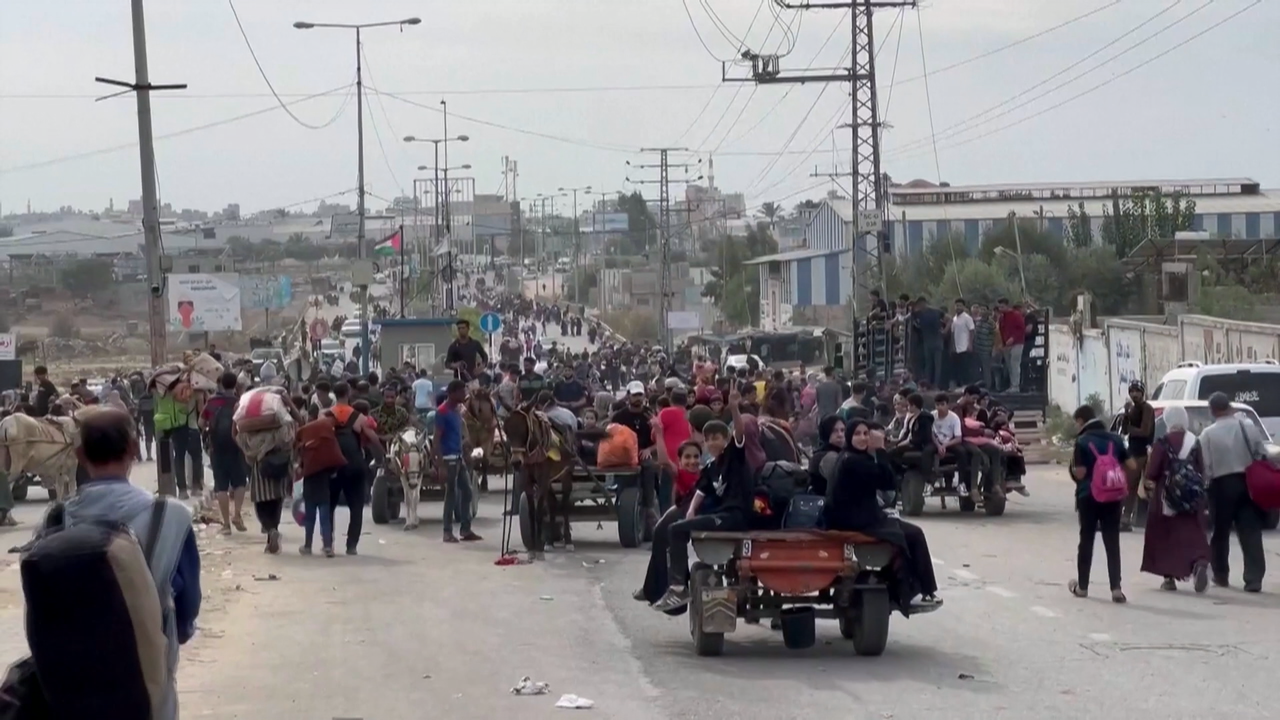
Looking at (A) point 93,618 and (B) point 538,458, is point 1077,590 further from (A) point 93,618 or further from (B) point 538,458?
(A) point 93,618

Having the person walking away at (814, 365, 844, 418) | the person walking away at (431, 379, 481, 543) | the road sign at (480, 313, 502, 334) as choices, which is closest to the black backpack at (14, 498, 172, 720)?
the person walking away at (431, 379, 481, 543)

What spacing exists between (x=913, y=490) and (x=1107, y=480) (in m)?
8.18

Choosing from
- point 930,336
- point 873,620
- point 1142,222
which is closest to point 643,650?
point 873,620

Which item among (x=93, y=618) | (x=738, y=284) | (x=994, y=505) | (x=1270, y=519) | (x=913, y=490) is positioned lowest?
(x=994, y=505)

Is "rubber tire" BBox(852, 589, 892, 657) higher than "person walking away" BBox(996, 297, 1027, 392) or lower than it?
lower

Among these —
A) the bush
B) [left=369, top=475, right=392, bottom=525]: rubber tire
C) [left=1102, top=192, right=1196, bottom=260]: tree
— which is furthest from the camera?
the bush

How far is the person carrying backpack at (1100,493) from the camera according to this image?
14.6 metres

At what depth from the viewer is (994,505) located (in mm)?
22812

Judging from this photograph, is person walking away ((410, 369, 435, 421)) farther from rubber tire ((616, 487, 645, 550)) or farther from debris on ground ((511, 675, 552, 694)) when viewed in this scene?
debris on ground ((511, 675, 552, 694))

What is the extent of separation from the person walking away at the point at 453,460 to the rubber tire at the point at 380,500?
201 cm

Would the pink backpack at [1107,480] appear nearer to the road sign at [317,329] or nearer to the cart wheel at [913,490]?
the cart wheel at [913,490]

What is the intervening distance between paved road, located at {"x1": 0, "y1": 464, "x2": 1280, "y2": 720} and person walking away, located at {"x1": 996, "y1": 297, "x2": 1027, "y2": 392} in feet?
52.7

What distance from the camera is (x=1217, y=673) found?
36.7ft

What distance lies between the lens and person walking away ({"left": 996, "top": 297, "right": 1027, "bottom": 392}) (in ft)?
111
